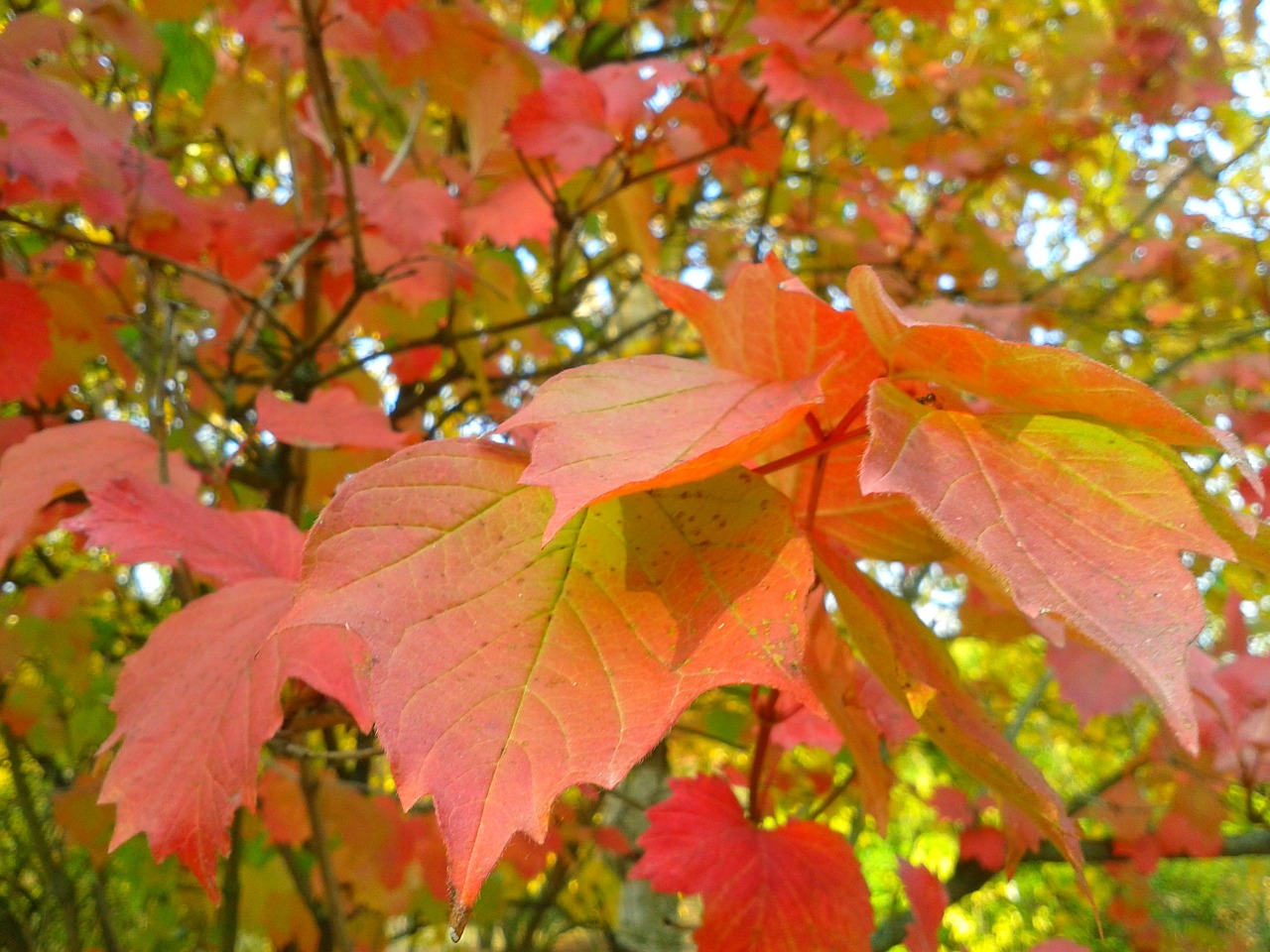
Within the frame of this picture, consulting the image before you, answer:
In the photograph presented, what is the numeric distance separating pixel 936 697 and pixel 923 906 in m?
0.41

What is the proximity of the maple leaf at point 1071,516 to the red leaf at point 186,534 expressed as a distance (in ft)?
1.63

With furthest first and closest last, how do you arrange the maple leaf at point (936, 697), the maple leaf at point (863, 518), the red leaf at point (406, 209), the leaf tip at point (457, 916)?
the red leaf at point (406, 209) < the maple leaf at point (863, 518) < the maple leaf at point (936, 697) < the leaf tip at point (457, 916)

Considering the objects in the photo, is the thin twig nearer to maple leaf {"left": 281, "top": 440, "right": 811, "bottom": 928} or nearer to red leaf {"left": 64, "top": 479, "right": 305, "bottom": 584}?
red leaf {"left": 64, "top": 479, "right": 305, "bottom": 584}

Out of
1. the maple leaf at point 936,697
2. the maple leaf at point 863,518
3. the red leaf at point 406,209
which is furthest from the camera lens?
the red leaf at point 406,209

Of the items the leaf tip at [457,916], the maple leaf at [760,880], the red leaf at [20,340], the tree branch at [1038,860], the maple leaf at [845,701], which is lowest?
the tree branch at [1038,860]

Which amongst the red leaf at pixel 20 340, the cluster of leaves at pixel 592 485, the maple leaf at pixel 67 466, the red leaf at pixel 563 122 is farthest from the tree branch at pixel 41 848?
the red leaf at pixel 563 122

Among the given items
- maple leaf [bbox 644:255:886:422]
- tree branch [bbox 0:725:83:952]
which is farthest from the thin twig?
maple leaf [bbox 644:255:886:422]

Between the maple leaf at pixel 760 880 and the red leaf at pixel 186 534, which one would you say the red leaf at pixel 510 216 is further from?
the maple leaf at pixel 760 880

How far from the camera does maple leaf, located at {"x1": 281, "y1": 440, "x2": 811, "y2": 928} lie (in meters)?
0.35

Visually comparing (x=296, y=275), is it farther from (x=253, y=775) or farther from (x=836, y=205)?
(x=836, y=205)

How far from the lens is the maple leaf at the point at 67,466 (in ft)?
2.29

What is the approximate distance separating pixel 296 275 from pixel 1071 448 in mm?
1494

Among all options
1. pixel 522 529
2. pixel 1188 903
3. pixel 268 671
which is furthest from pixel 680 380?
pixel 1188 903

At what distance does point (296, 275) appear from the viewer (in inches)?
61.9
